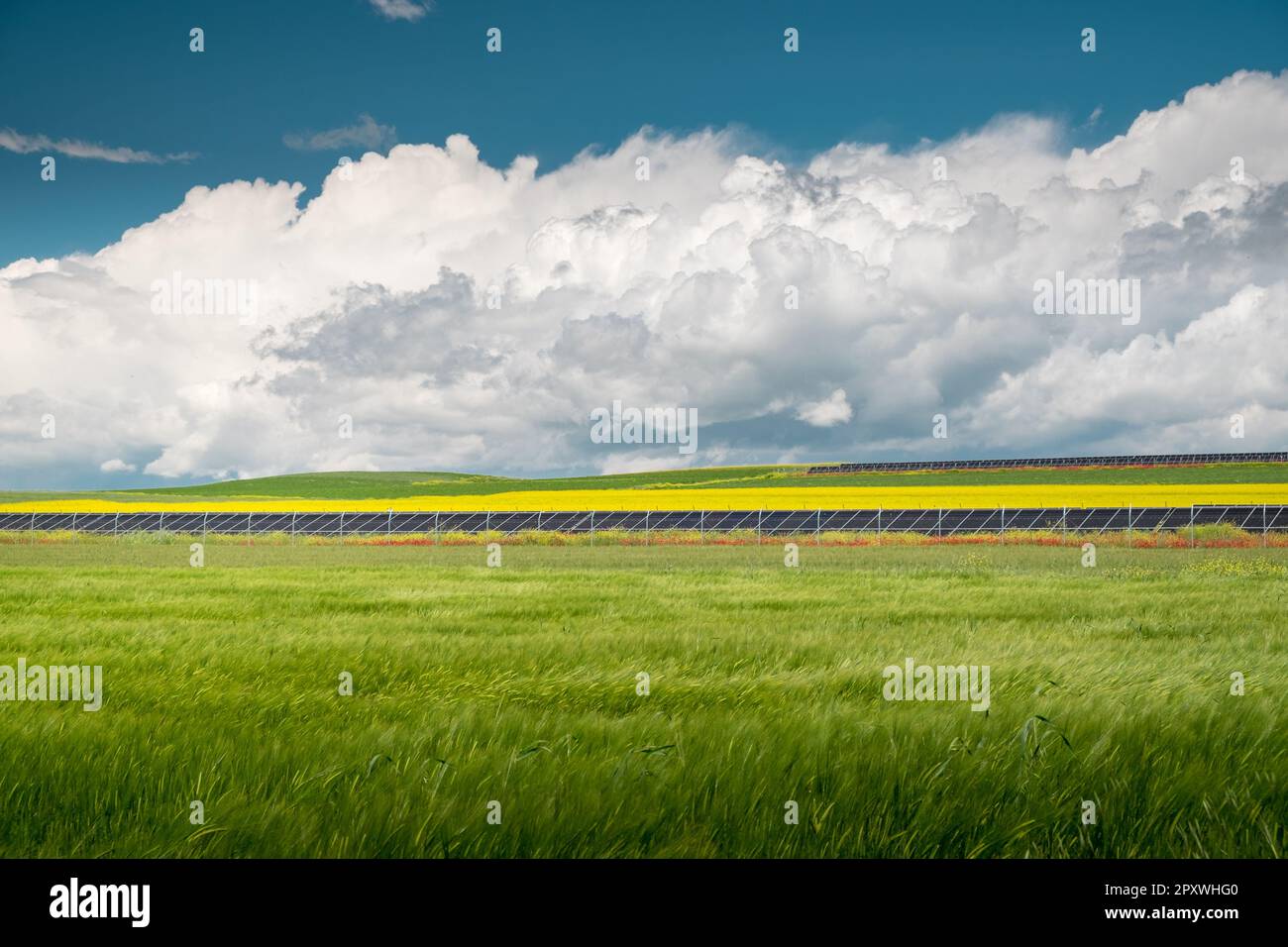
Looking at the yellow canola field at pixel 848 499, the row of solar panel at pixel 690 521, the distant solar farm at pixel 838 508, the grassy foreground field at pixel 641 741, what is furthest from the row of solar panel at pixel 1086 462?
the grassy foreground field at pixel 641 741

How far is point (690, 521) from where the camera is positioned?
2167 inches

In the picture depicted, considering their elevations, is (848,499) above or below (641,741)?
above

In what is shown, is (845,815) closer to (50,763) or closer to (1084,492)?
(50,763)

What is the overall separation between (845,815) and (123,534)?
61.4 meters

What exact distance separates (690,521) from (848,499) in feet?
68.9

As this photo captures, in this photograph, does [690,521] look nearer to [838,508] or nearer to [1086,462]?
[838,508]

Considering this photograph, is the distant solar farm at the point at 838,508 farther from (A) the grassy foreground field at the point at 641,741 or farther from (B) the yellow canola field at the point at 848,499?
(A) the grassy foreground field at the point at 641,741

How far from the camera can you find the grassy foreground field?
400 cm

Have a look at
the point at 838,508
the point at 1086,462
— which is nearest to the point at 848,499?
the point at 838,508

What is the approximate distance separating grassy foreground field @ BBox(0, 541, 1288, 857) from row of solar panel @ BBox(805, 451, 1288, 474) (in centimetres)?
10604

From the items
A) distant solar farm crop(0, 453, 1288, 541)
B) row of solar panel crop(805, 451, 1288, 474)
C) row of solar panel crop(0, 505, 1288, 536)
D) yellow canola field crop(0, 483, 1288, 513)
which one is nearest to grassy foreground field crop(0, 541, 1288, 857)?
distant solar farm crop(0, 453, 1288, 541)

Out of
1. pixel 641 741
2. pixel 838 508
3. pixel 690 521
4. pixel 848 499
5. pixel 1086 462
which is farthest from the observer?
pixel 1086 462

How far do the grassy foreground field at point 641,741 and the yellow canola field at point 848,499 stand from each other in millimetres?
49823
